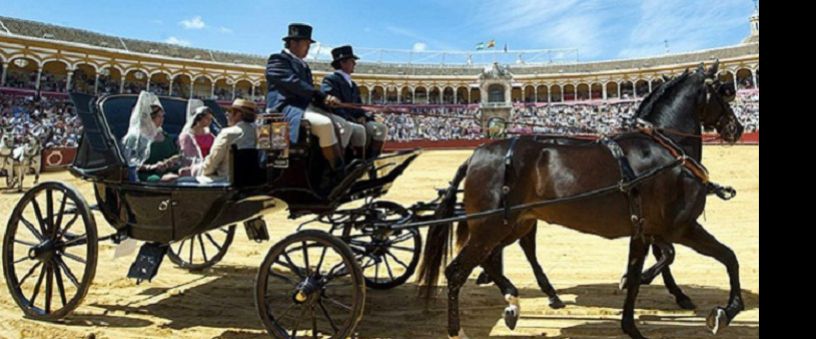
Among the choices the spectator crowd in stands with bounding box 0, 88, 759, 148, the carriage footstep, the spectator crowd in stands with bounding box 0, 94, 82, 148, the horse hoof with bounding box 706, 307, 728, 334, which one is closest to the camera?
the horse hoof with bounding box 706, 307, 728, 334

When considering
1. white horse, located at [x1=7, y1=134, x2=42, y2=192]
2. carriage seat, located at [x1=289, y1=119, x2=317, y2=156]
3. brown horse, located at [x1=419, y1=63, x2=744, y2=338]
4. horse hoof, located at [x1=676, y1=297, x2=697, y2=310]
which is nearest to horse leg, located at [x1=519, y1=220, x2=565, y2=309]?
brown horse, located at [x1=419, y1=63, x2=744, y2=338]

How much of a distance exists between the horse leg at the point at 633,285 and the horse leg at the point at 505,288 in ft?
2.36

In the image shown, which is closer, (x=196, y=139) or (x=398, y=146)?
(x=196, y=139)

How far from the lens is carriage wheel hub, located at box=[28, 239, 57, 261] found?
418 cm

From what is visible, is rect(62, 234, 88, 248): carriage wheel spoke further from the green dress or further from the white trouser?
the white trouser

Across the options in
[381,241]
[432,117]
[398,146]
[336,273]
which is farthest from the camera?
[398,146]

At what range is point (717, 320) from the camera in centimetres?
336

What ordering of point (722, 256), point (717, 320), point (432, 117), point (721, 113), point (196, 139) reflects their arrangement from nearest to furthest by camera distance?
point (717, 320) → point (722, 256) → point (721, 113) → point (196, 139) → point (432, 117)

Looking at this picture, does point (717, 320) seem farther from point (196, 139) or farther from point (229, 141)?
point (196, 139)

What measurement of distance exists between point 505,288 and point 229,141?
237 cm

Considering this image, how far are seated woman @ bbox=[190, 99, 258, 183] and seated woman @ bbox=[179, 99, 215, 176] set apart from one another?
46 cm

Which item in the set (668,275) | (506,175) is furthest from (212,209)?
(668,275)

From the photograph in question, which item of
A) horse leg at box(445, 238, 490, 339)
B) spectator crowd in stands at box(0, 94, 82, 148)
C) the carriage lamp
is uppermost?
the carriage lamp
